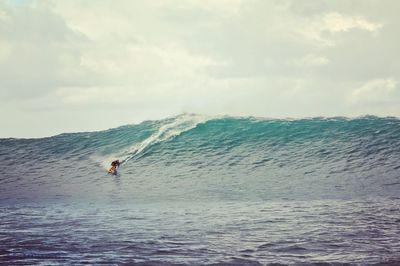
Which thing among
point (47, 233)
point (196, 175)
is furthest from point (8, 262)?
point (196, 175)

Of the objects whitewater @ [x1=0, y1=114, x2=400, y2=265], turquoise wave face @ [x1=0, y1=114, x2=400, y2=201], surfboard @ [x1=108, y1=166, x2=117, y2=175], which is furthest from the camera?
surfboard @ [x1=108, y1=166, x2=117, y2=175]

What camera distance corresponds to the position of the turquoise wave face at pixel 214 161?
49.8 feet

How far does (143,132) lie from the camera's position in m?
→ 27.2

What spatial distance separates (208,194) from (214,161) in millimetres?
6099

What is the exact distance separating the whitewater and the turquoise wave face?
0.27 feet

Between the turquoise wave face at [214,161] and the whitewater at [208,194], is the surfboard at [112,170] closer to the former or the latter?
the turquoise wave face at [214,161]

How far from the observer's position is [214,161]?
20594 millimetres

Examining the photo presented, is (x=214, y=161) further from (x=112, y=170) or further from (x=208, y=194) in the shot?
(x=208, y=194)

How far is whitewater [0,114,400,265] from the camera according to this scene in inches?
282

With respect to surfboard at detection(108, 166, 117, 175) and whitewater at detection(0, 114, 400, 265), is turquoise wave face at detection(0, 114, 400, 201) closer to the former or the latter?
whitewater at detection(0, 114, 400, 265)

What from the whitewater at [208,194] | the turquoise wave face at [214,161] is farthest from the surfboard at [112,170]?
the whitewater at [208,194]

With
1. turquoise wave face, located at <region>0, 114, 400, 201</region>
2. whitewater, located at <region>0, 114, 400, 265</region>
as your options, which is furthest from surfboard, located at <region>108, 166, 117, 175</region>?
whitewater, located at <region>0, 114, 400, 265</region>

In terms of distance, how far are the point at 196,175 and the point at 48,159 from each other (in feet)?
36.5

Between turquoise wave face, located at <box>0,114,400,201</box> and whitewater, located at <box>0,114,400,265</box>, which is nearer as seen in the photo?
whitewater, located at <box>0,114,400,265</box>
